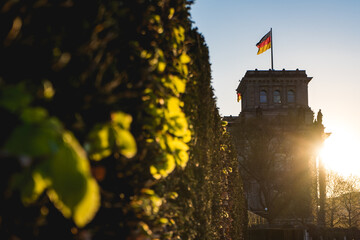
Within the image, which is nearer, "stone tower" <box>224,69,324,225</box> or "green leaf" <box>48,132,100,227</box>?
"green leaf" <box>48,132,100,227</box>

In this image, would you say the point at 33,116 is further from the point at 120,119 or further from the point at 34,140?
the point at 120,119

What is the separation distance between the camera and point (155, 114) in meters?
2.43

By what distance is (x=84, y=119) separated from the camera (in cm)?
183

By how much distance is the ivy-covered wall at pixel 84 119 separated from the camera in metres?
1.08

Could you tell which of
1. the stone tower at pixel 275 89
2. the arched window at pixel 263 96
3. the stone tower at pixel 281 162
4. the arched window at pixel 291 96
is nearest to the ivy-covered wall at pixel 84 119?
the stone tower at pixel 281 162

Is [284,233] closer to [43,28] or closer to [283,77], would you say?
[43,28]

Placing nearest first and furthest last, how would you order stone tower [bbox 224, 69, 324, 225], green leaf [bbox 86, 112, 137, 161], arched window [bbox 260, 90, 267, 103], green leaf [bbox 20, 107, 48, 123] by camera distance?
green leaf [bbox 20, 107, 48, 123] → green leaf [bbox 86, 112, 137, 161] → stone tower [bbox 224, 69, 324, 225] → arched window [bbox 260, 90, 267, 103]

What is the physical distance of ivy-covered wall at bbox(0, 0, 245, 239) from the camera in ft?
3.55

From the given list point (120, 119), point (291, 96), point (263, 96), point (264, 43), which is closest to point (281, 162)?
point (264, 43)

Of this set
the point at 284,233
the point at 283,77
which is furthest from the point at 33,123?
the point at 283,77

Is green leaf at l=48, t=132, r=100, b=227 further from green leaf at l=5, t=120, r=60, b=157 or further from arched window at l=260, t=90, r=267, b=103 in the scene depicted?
arched window at l=260, t=90, r=267, b=103

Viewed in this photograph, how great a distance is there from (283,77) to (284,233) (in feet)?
167

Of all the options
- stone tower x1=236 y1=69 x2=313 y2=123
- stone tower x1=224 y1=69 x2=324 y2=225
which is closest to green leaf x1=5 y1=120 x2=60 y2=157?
stone tower x1=224 y1=69 x2=324 y2=225

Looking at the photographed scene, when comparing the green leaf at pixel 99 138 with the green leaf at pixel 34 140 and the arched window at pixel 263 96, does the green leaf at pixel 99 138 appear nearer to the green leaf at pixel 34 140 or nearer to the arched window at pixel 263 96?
the green leaf at pixel 34 140
